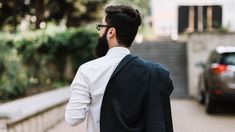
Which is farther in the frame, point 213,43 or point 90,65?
point 213,43

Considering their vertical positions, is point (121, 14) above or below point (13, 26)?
above

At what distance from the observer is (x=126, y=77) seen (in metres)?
3.04

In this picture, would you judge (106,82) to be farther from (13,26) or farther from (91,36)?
(13,26)

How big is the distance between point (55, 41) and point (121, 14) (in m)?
17.3

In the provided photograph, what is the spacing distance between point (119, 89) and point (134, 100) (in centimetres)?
9

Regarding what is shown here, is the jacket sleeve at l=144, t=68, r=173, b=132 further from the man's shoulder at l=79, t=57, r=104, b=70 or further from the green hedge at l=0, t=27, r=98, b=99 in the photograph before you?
the green hedge at l=0, t=27, r=98, b=99

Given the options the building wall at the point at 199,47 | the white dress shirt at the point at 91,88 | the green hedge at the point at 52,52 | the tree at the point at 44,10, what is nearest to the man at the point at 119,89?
the white dress shirt at the point at 91,88

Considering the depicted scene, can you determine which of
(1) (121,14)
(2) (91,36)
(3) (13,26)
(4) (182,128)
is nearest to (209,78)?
(4) (182,128)

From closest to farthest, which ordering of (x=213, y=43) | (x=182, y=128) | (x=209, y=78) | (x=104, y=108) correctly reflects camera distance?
(x=104, y=108)
(x=182, y=128)
(x=209, y=78)
(x=213, y=43)

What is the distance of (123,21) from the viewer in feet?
10.0

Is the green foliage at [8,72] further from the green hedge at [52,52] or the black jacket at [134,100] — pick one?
the black jacket at [134,100]

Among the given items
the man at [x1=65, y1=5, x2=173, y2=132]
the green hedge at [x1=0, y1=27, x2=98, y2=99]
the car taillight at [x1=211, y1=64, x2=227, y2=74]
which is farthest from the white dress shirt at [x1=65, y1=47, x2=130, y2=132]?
the green hedge at [x1=0, y1=27, x2=98, y2=99]

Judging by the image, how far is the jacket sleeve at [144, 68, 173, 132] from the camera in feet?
9.86

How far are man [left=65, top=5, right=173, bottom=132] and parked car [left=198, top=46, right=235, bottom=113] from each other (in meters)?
10.3
